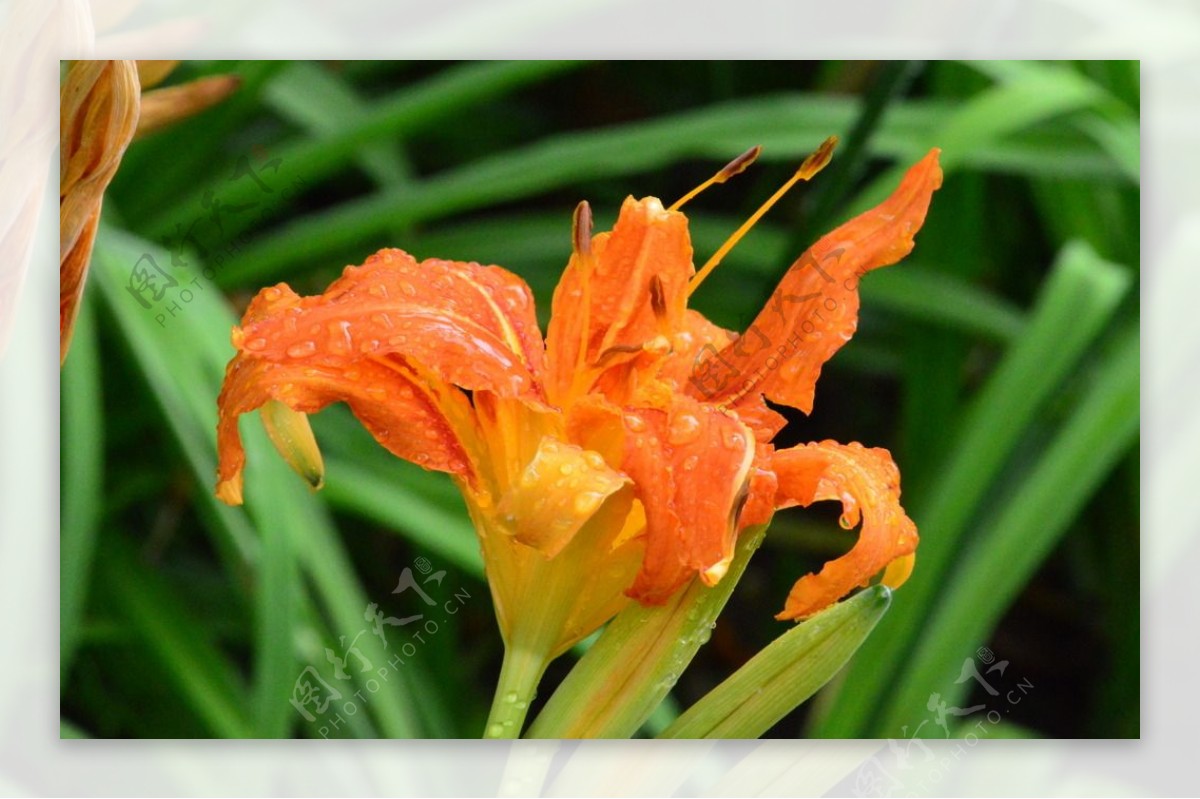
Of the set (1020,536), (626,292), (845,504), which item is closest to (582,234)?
(626,292)

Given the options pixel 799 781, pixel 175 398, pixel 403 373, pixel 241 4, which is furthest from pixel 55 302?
pixel 799 781

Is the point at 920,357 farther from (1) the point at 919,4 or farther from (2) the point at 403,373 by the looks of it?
(2) the point at 403,373

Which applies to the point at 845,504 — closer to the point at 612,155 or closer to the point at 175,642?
the point at 612,155

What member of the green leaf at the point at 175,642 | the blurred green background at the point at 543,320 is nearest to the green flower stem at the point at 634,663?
the blurred green background at the point at 543,320

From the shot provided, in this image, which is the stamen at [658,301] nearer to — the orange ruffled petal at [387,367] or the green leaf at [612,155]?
the orange ruffled petal at [387,367]

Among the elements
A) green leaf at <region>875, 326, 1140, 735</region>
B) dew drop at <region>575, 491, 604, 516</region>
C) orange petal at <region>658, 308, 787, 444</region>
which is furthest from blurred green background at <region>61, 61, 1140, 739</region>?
dew drop at <region>575, 491, 604, 516</region>

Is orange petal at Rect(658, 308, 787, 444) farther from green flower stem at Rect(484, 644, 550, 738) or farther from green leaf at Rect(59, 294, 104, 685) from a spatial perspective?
green leaf at Rect(59, 294, 104, 685)
